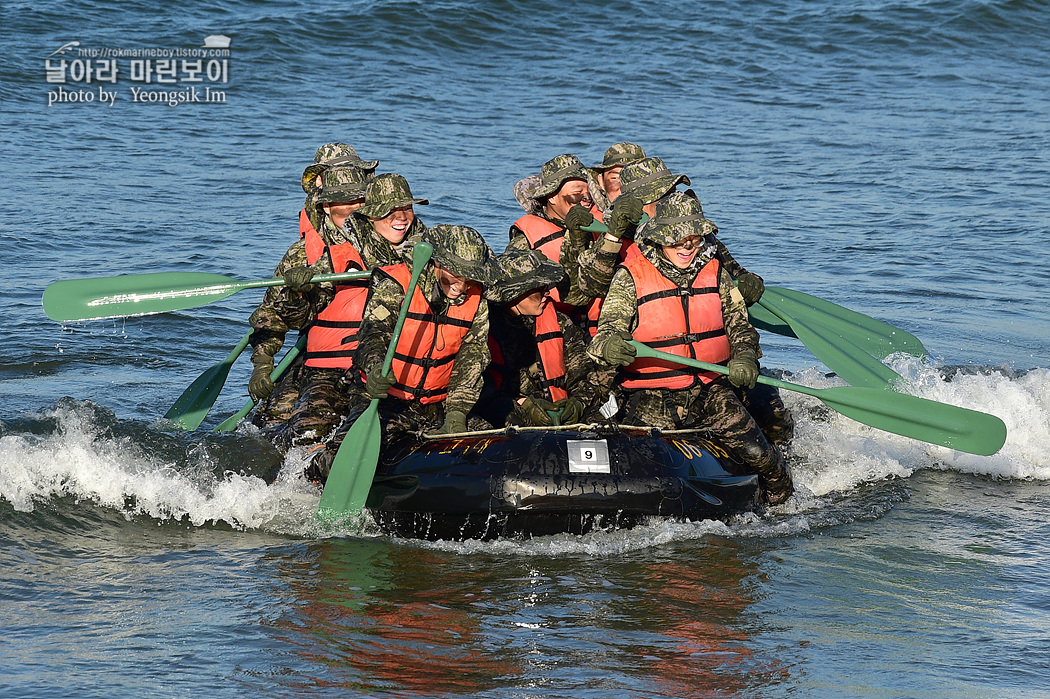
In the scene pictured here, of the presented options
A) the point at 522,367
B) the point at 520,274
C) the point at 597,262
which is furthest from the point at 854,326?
the point at 520,274

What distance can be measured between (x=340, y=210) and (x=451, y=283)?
1.38 meters

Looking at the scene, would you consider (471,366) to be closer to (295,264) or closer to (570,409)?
(570,409)

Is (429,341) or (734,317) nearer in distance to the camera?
(429,341)

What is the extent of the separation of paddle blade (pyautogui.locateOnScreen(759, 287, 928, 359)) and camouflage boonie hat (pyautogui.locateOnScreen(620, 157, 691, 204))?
37.4 inches

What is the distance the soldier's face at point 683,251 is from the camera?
5.98m

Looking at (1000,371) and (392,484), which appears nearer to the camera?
(392,484)

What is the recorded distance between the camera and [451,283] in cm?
593

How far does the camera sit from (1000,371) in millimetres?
8969

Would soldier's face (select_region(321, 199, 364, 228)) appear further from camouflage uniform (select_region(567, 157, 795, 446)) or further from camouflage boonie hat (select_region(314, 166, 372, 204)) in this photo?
camouflage uniform (select_region(567, 157, 795, 446))

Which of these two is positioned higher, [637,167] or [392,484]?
[637,167]

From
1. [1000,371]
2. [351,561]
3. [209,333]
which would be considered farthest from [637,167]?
[209,333]

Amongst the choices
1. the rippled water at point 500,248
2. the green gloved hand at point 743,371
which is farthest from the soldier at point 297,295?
the green gloved hand at point 743,371

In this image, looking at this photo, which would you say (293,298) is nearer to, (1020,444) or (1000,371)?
(1020,444)

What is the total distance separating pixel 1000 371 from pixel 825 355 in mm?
2701
